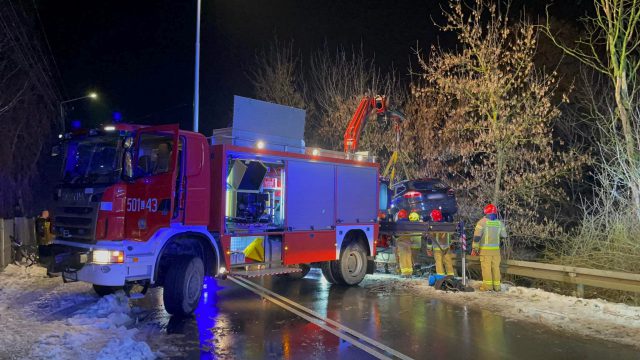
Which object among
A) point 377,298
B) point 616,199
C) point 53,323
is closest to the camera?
point 53,323

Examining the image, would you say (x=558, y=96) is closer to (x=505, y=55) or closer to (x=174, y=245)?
(x=505, y=55)

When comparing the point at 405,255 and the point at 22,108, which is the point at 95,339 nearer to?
the point at 405,255

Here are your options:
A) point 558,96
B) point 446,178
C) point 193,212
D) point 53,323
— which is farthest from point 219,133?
point 558,96

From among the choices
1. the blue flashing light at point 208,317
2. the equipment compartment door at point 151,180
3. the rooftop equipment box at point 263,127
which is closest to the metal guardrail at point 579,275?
the rooftop equipment box at point 263,127

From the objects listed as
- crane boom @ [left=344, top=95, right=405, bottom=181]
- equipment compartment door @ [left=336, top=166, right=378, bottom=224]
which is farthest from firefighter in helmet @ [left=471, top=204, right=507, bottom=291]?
crane boom @ [left=344, top=95, right=405, bottom=181]

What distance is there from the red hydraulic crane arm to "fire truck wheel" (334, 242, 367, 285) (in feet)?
Answer: 8.76

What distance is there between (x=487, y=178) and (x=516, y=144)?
131 centimetres

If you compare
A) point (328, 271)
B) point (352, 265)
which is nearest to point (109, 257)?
point (328, 271)

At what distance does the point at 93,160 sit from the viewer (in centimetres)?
830

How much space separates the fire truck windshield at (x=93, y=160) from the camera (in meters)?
8.01

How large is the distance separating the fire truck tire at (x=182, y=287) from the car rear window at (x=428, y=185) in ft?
25.3

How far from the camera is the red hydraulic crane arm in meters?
13.4

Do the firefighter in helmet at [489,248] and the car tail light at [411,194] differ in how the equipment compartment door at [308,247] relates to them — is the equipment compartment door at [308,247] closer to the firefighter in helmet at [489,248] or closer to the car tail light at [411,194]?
the firefighter in helmet at [489,248]

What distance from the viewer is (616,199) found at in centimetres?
1166
